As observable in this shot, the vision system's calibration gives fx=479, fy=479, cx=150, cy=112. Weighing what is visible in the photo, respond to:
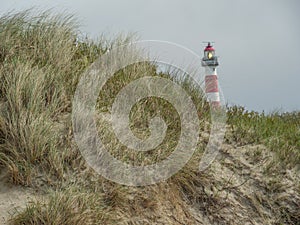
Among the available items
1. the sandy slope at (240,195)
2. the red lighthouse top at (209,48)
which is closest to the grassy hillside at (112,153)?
the sandy slope at (240,195)

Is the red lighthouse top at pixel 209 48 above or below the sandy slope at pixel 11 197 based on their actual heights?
above

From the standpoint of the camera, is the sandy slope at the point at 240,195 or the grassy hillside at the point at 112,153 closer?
the grassy hillside at the point at 112,153

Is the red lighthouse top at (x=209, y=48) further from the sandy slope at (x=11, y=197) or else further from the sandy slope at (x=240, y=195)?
the sandy slope at (x=11, y=197)

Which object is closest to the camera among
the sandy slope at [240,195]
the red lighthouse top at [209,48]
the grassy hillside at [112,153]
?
the grassy hillside at [112,153]

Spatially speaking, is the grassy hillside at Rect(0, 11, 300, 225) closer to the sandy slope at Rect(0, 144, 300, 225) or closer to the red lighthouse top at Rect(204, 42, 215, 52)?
the sandy slope at Rect(0, 144, 300, 225)

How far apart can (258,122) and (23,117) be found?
3379 mm

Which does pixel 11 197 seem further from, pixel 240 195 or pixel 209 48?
pixel 209 48

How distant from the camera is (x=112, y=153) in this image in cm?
482

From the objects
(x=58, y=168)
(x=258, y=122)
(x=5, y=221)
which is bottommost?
(x=5, y=221)

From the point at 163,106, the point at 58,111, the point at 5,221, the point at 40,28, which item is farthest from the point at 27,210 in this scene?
the point at 40,28

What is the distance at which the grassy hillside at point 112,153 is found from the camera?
14.6 feet

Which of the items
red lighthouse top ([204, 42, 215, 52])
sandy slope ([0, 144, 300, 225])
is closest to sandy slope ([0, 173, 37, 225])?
sandy slope ([0, 144, 300, 225])

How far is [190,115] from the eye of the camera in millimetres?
6000

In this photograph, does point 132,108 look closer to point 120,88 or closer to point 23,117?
point 120,88
